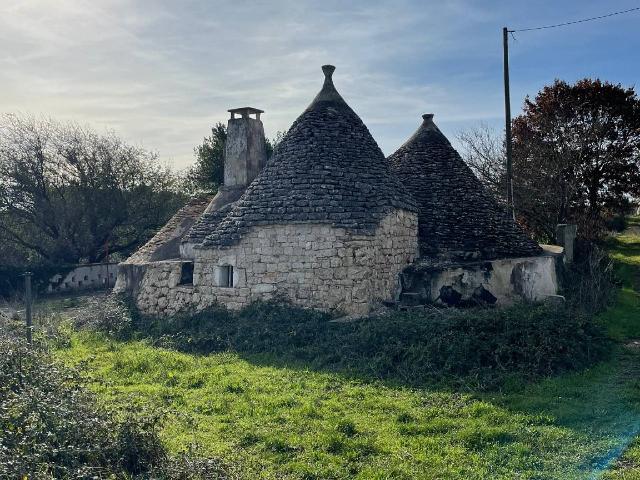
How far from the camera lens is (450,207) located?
13.9 m

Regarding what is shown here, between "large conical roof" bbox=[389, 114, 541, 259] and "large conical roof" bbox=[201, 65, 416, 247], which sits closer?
"large conical roof" bbox=[201, 65, 416, 247]

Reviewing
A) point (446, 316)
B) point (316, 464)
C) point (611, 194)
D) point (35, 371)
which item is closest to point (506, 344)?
point (446, 316)

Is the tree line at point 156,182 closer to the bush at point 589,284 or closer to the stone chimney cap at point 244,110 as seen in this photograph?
the bush at point 589,284

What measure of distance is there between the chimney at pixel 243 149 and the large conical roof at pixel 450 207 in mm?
3813

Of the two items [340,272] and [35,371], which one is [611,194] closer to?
[340,272]

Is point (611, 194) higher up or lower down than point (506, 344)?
higher up

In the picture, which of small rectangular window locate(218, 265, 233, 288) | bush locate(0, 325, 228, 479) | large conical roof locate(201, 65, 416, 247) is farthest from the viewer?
small rectangular window locate(218, 265, 233, 288)

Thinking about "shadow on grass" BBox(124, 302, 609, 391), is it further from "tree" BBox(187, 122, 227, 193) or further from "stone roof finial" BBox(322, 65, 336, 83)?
"tree" BBox(187, 122, 227, 193)

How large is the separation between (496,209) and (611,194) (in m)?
9.98

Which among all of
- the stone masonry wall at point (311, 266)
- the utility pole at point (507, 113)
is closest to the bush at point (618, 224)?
the utility pole at point (507, 113)

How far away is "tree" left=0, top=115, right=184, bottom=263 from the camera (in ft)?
71.7

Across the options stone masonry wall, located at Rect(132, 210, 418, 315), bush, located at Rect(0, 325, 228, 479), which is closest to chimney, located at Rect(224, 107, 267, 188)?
stone masonry wall, located at Rect(132, 210, 418, 315)

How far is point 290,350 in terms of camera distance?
9.27 m

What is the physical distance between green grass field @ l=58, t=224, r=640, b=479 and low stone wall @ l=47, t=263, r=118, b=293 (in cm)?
1349
